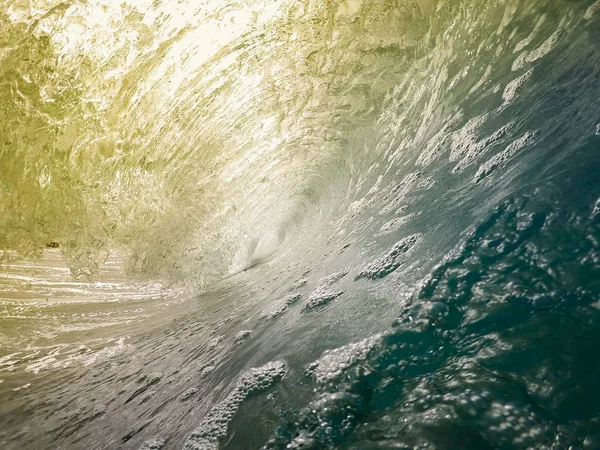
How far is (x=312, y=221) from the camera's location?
9523 millimetres

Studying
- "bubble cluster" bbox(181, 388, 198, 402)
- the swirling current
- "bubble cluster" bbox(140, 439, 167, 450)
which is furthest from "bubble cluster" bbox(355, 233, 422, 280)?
"bubble cluster" bbox(140, 439, 167, 450)

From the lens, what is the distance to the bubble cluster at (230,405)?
6.44 ft

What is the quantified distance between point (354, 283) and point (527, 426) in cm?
195

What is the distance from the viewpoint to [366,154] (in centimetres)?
721

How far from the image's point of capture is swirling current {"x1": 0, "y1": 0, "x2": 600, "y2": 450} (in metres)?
1.58

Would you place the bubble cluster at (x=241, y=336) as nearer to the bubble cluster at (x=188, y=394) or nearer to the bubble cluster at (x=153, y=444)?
the bubble cluster at (x=188, y=394)

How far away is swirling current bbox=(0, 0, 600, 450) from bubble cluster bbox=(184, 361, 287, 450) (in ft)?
0.06

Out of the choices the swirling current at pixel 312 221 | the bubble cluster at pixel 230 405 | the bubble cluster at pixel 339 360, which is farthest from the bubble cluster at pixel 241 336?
the bubble cluster at pixel 339 360

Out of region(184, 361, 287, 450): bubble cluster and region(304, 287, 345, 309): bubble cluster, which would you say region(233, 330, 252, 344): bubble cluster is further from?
region(184, 361, 287, 450): bubble cluster

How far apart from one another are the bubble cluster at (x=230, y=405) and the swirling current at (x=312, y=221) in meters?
0.02

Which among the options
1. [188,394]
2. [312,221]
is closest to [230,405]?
[188,394]

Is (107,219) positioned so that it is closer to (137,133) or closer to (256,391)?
(137,133)

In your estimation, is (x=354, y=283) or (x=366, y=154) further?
(x=366, y=154)

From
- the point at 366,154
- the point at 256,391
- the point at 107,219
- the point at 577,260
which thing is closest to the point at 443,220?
the point at 577,260
